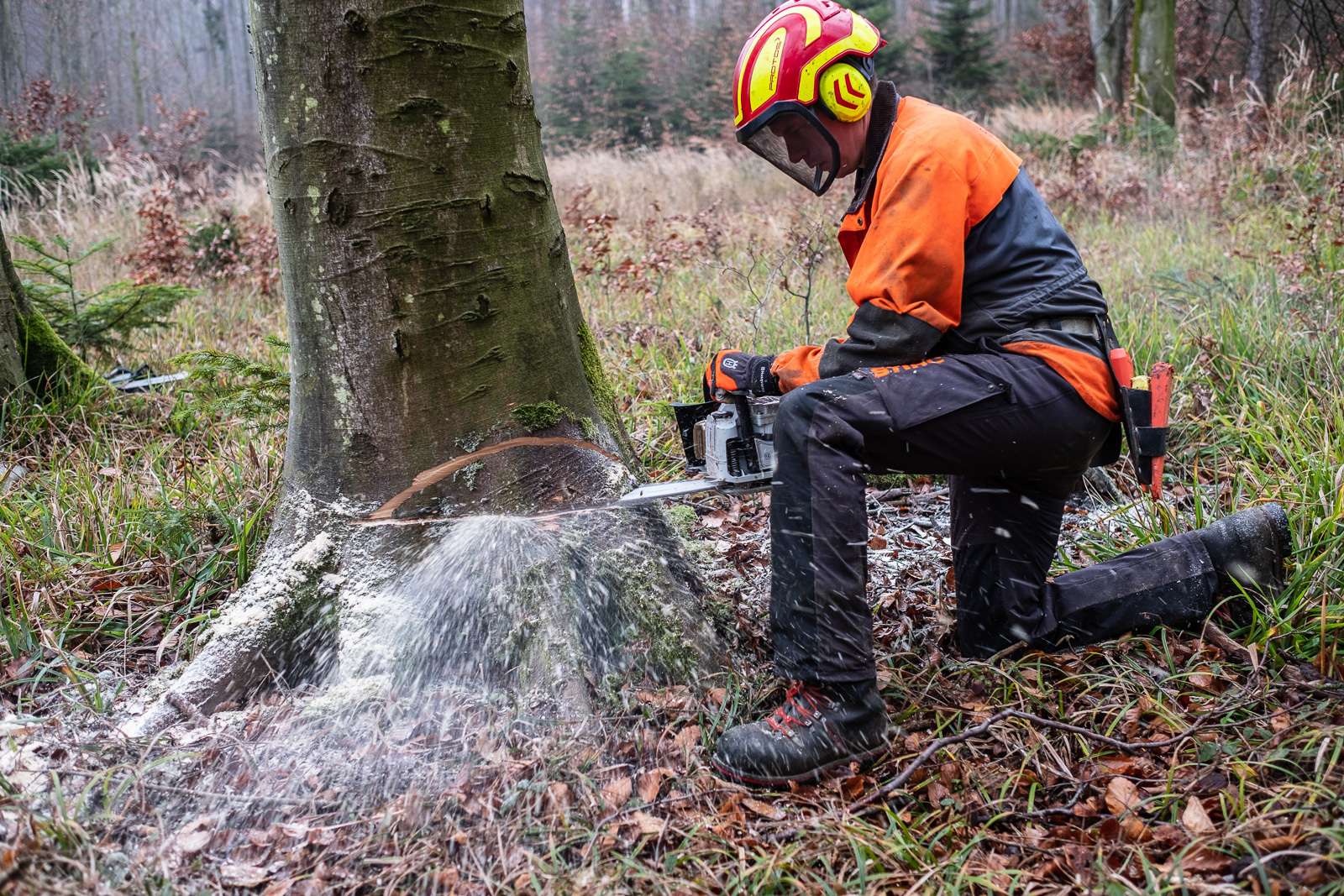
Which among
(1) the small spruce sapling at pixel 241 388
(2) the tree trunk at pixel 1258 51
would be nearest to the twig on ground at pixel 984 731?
(1) the small spruce sapling at pixel 241 388

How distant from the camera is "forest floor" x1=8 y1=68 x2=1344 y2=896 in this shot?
2.00 metres

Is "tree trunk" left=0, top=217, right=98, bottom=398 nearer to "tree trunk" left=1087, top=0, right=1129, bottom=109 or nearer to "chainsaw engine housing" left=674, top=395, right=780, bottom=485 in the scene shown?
"chainsaw engine housing" left=674, top=395, right=780, bottom=485

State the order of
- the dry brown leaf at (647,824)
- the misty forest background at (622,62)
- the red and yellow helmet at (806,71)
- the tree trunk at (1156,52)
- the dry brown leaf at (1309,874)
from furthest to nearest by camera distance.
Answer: the tree trunk at (1156,52)
the misty forest background at (622,62)
the red and yellow helmet at (806,71)
the dry brown leaf at (647,824)
the dry brown leaf at (1309,874)

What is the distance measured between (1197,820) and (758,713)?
1054 mm

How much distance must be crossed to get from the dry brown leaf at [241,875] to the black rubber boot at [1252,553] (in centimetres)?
272

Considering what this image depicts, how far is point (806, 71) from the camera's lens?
236cm

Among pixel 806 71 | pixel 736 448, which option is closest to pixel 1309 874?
pixel 736 448

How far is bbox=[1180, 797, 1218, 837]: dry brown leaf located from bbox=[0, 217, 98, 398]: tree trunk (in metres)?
4.51

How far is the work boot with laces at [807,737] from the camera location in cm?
229

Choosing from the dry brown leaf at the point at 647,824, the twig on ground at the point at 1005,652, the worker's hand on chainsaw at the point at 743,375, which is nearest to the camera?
the dry brown leaf at the point at 647,824

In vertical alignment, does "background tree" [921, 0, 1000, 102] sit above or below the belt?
above

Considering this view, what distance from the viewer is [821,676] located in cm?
231

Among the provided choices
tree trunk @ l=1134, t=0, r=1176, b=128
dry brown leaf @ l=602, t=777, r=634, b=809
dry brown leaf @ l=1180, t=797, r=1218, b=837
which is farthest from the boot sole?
tree trunk @ l=1134, t=0, r=1176, b=128

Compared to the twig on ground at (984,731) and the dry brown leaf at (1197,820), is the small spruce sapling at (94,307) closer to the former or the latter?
the twig on ground at (984,731)
